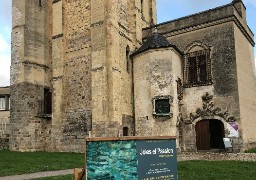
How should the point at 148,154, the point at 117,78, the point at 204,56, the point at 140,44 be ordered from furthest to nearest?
1. the point at 140,44
2. the point at 204,56
3. the point at 117,78
4. the point at 148,154

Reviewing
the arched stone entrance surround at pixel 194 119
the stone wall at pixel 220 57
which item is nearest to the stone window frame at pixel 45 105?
the arched stone entrance surround at pixel 194 119

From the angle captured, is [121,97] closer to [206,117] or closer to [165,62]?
[165,62]

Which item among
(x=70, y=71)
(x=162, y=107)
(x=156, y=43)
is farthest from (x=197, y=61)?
(x=70, y=71)

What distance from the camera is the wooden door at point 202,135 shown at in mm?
20719

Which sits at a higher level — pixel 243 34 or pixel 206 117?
pixel 243 34

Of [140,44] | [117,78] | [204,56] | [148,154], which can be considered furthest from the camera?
[140,44]

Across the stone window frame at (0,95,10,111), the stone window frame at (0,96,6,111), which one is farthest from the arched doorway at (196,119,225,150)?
the stone window frame at (0,96,6,111)

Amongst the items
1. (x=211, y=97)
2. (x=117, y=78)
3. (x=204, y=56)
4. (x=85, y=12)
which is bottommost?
(x=211, y=97)

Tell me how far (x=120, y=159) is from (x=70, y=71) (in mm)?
17621

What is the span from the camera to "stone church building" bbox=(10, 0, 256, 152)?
65.7 feet

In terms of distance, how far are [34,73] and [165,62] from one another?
9.63 metres

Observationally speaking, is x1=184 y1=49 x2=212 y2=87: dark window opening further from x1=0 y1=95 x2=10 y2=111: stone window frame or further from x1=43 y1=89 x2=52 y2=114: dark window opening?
x1=0 y1=95 x2=10 y2=111: stone window frame

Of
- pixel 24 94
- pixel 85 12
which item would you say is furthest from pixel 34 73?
pixel 85 12

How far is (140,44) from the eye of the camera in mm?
23938
